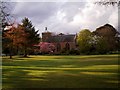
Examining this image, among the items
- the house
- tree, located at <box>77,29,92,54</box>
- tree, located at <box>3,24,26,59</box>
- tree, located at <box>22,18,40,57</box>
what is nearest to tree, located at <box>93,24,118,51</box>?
tree, located at <box>77,29,92,54</box>

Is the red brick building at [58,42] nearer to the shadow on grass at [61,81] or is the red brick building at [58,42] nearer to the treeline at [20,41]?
the treeline at [20,41]

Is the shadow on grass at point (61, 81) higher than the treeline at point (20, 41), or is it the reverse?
the treeline at point (20, 41)

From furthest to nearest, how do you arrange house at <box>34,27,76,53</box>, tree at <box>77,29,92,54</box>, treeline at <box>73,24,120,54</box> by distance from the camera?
house at <box>34,27,76,53</box> < tree at <box>77,29,92,54</box> < treeline at <box>73,24,120,54</box>

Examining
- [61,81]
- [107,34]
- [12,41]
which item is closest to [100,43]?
[107,34]

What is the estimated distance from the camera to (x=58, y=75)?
8516 millimetres

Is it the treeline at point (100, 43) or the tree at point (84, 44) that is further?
the tree at point (84, 44)

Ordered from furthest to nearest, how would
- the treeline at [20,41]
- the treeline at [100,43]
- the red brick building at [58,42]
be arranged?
1. the red brick building at [58,42]
2. the treeline at [20,41]
3. the treeline at [100,43]

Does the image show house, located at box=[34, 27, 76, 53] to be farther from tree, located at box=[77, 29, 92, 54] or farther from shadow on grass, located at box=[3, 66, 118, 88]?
shadow on grass, located at box=[3, 66, 118, 88]

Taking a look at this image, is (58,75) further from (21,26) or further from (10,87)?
(21,26)

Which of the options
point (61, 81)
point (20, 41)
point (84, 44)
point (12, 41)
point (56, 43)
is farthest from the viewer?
point (56, 43)

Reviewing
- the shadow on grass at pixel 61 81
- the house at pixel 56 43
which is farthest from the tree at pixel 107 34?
the shadow on grass at pixel 61 81

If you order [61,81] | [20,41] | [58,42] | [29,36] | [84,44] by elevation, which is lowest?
[61,81]

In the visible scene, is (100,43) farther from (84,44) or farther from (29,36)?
(29,36)

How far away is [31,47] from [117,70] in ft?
17.7
